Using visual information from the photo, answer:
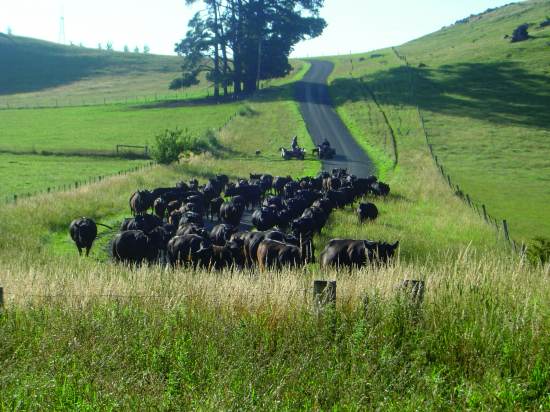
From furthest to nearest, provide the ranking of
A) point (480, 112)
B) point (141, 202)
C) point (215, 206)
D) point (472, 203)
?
point (480, 112)
point (472, 203)
point (141, 202)
point (215, 206)

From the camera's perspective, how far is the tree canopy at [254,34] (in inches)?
3371

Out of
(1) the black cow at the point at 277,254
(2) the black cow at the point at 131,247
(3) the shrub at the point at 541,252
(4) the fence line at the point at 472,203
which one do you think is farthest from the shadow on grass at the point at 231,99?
(3) the shrub at the point at 541,252

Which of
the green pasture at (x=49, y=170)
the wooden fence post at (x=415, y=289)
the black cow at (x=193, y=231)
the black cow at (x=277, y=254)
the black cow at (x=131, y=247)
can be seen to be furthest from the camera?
the green pasture at (x=49, y=170)

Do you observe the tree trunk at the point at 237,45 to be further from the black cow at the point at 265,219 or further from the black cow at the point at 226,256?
the black cow at the point at 226,256

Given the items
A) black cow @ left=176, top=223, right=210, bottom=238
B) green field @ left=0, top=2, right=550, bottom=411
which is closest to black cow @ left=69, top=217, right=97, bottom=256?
black cow @ left=176, top=223, right=210, bottom=238

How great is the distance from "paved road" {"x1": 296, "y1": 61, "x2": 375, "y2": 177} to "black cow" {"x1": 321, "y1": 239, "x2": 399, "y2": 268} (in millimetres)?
29428

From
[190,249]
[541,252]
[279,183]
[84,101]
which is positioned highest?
[84,101]

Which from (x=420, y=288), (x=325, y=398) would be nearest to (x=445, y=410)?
(x=325, y=398)

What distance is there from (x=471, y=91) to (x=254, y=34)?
30343 mm

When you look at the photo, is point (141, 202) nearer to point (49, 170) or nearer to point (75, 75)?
point (49, 170)

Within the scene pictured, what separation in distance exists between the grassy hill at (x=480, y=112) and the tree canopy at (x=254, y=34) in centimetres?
1015

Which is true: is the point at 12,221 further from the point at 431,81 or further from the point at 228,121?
the point at 431,81

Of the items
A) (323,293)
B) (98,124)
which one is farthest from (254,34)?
(323,293)

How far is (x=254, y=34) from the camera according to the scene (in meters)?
86.6
